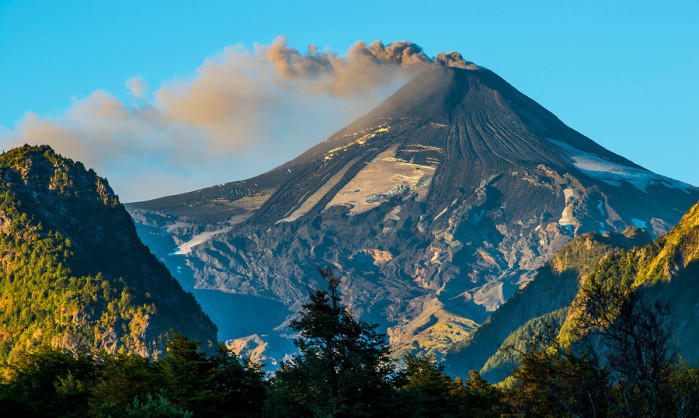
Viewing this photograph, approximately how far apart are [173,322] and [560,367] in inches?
5068

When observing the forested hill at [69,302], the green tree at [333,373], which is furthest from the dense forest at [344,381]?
the forested hill at [69,302]

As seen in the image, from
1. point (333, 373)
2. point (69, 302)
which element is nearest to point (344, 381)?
point (333, 373)

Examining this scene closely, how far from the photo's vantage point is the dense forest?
44.7 metres

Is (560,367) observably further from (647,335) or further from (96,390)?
(96,390)

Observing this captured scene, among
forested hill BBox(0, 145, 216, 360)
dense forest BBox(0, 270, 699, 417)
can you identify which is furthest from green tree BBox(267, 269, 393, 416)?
forested hill BBox(0, 145, 216, 360)

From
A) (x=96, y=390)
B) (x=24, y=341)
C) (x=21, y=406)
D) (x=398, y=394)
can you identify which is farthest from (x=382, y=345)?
(x=24, y=341)

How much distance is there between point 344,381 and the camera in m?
50.4

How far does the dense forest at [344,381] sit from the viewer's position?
147 feet

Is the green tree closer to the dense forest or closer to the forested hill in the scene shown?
the dense forest

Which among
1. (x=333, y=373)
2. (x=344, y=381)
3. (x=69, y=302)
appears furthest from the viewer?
(x=69, y=302)

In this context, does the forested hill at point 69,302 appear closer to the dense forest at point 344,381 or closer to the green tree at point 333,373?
the dense forest at point 344,381

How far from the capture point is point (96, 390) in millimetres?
55625

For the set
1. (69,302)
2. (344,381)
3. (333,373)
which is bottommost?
(69,302)

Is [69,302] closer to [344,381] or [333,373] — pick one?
[333,373]
